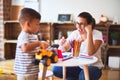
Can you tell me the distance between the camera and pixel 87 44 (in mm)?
2227

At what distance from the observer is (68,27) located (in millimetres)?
4934

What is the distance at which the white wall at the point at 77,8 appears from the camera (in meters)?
4.60

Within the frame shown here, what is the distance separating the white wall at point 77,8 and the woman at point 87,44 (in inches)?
91.9

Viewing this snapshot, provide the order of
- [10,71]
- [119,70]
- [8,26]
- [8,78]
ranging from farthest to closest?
[8,26], [119,70], [10,71], [8,78]

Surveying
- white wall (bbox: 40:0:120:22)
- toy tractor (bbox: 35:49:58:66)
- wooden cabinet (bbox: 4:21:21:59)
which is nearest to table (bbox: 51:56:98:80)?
toy tractor (bbox: 35:49:58:66)

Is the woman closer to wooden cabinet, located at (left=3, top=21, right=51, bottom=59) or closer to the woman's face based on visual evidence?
the woman's face

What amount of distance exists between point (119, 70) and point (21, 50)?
113 inches

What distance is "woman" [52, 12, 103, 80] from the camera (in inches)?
87.1

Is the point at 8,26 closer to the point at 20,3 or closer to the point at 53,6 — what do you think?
the point at 20,3

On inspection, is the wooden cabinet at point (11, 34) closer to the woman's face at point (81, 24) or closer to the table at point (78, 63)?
the woman's face at point (81, 24)

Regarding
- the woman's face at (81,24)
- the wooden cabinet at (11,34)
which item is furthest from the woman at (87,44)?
the wooden cabinet at (11,34)

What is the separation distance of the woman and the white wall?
2333 mm

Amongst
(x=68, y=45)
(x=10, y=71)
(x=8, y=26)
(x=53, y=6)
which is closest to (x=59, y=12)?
(x=53, y=6)

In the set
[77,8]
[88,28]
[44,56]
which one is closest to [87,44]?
[88,28]
